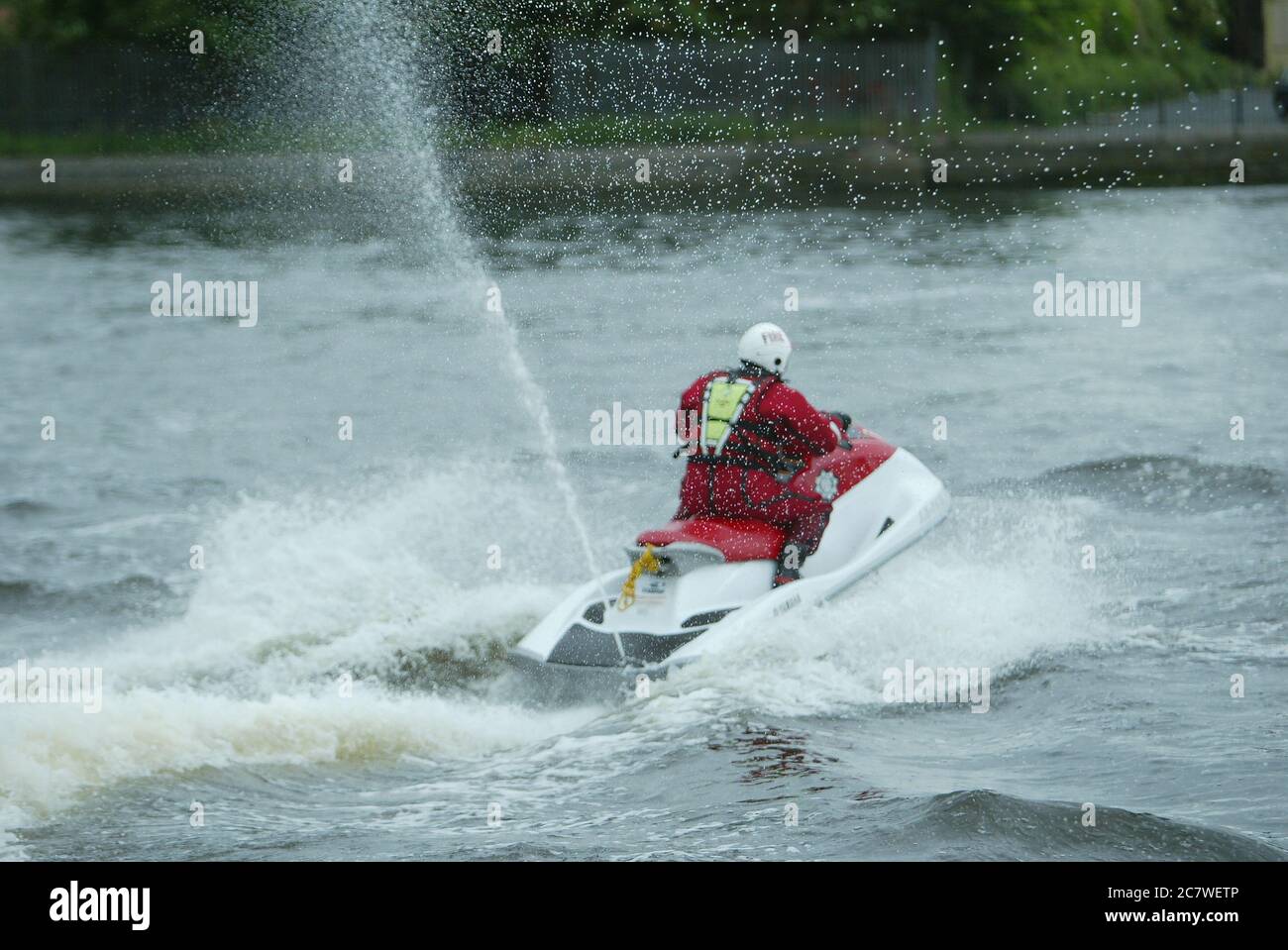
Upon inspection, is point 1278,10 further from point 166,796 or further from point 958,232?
point 166,796

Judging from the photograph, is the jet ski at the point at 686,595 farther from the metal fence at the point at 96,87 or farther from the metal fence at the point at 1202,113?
the metal fence at the point at 1202,113

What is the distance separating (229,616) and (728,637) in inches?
148

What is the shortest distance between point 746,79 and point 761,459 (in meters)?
34.5

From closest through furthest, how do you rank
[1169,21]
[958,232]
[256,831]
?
[256,831] → [958,232] → [1169,21]

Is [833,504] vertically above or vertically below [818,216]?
below

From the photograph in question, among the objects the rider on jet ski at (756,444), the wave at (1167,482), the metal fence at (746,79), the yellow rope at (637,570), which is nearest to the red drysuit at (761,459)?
the rider on jet ski at (756,444)

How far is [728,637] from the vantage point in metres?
11.0

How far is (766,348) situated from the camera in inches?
458

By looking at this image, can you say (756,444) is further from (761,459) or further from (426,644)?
(426,644)

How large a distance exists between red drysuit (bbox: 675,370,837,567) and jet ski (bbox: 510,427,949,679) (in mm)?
104

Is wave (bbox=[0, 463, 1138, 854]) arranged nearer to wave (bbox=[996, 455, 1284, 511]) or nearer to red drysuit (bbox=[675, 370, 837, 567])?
red drysuit (bbox=[675, 370, 837, 567])

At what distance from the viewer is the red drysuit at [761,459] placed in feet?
38.1
